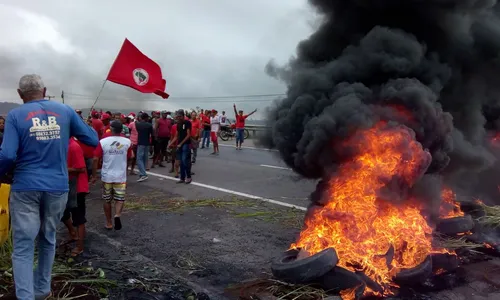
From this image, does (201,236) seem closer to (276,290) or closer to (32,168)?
Answer: (276,290)

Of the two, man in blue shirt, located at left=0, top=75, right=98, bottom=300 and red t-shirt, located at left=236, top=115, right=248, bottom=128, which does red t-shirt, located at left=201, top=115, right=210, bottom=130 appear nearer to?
red t-shirt, located at left=236, top=115, right=248, bottom=128

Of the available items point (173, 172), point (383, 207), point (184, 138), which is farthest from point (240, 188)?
Result: point (383, 207)

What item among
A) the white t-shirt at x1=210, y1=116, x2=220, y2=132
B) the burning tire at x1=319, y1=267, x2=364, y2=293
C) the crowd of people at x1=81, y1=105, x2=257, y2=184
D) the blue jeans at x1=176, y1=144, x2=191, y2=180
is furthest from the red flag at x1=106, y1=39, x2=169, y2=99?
the white t-shirt at x1=210, y1=116, x2=220, y2=132

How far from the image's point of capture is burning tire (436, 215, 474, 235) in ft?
19.0

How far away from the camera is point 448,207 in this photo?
631 centimetres

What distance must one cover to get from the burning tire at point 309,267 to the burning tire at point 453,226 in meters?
2.34

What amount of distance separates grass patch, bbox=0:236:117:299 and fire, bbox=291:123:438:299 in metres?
2.18

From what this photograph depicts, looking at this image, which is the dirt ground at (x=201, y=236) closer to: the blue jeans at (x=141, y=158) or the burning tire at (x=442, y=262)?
the burning tire at (x=442, y=262)

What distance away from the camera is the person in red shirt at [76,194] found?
5.51 meters

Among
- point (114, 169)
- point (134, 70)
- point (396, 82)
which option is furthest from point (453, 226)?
point (134, 70)

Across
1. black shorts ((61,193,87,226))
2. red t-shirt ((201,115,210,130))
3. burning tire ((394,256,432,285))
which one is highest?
red t-shirt ((201,115,210,130))

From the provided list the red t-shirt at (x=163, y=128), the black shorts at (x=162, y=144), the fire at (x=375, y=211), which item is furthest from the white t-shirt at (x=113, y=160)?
the black shorts at (x=162, y=144)

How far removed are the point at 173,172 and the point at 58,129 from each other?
369 inches

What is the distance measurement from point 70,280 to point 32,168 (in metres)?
1.41
